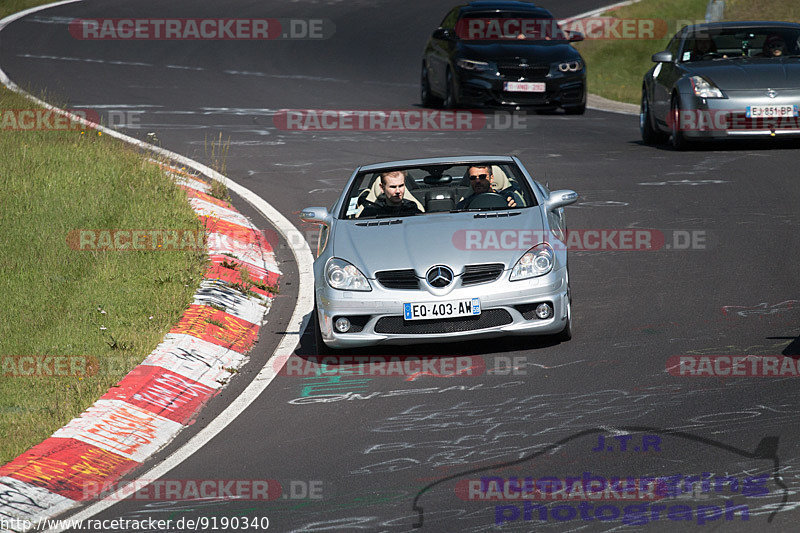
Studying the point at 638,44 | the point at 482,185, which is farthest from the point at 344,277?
the point at 638,44

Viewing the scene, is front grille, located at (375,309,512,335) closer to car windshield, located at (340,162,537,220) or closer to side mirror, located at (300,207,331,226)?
car windshield, located at (340,162,537,220)

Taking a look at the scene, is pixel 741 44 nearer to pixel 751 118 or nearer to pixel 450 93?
pixel 751 118

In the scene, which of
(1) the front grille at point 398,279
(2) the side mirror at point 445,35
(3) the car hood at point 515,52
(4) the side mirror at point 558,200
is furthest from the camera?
(2) the side mirror at point 445,35

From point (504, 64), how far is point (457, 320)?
41.8ft

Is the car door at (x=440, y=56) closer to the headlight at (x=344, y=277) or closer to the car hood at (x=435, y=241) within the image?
the car hood at (x=435, y=241)

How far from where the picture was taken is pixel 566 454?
6762 mm

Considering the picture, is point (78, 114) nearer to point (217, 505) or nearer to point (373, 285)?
point (373, 285)

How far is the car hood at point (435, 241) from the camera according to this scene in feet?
29.9

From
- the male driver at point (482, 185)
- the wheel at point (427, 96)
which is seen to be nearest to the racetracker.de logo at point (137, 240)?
the male driver at point (482, 185)

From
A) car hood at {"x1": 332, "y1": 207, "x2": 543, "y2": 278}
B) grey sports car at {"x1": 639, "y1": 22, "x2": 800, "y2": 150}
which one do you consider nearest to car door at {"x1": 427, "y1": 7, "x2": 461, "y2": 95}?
grey sports car at {"x1": 639, "y1": 22, "x2": 800, "y2": 150}

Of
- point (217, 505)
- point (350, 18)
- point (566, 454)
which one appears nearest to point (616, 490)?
point (566, 454)

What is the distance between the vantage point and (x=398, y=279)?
357 inches

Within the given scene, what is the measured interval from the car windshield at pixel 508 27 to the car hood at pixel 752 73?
548 cm

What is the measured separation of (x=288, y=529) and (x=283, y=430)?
1675 mm
